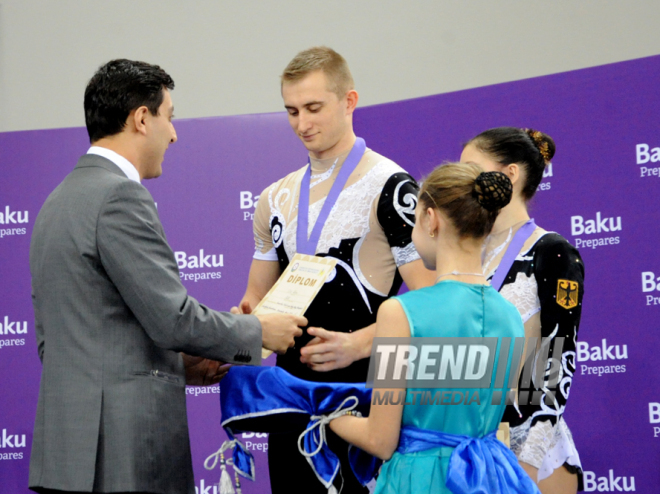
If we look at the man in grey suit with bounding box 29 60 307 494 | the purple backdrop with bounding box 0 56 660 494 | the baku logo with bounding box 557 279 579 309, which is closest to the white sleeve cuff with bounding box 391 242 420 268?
the baku logo with bounding box 557 279 579 309

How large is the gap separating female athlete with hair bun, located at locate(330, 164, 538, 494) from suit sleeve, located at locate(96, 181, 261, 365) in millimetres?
490

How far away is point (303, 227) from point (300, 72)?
49 centimetres

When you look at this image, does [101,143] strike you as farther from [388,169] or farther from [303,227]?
[388,169]

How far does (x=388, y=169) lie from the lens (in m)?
2.25

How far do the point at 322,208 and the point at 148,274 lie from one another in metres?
0.63

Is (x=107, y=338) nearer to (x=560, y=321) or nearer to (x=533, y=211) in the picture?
(x=560, y=321)

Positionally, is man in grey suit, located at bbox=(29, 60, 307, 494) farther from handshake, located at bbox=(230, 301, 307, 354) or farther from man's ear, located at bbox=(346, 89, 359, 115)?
man's ear, located at bbox=(346, 89, 359, 115)

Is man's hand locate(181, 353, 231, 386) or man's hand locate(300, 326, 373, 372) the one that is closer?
man's hand locate(300, 326, 373, 372)

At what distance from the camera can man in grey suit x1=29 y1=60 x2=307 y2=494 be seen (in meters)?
1.79

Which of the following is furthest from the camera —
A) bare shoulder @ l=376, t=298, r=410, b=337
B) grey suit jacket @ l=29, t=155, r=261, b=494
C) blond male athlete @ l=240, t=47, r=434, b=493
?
blond male athlete @ l=240, t=47, r=434, b=493

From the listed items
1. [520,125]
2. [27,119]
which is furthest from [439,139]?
[27,119]

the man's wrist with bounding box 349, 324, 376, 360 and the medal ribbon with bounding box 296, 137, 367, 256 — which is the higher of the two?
the medal ribbon with bounding box 296, 137, 367, 256

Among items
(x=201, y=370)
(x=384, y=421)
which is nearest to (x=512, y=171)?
(x=384, y=421)

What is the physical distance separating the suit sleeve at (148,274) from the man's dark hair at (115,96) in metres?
0.26
